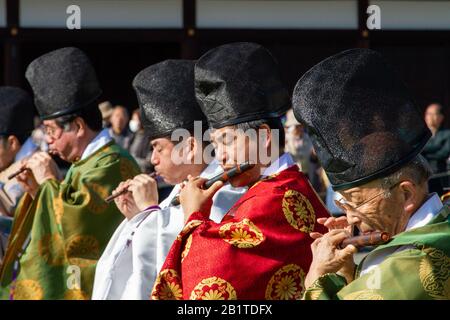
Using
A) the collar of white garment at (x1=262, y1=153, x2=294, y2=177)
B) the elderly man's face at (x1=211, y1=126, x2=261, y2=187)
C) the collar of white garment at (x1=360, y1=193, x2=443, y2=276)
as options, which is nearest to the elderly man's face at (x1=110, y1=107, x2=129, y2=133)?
the elderly man's face at (x1=211, y1=126, x2=261, y2=187)

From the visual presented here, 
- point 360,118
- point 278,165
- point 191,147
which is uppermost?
point 360,118

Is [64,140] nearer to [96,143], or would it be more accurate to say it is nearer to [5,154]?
[96,143]

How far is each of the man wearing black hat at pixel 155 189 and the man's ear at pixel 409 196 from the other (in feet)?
5.48

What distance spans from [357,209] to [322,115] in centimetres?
33

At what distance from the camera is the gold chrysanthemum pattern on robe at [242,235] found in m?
4.16

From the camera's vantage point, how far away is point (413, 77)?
49.1ft

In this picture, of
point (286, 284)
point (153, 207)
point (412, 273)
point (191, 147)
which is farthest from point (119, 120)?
Result: point (412, 273)

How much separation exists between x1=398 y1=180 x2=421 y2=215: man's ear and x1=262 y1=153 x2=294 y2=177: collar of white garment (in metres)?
1.19

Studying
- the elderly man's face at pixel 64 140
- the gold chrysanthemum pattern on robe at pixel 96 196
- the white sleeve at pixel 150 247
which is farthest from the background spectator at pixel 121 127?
the white sleeve at pixel 150 247

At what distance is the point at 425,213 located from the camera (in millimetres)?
3348

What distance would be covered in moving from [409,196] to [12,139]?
4.42 metres

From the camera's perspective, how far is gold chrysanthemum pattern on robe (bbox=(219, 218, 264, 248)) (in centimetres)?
416

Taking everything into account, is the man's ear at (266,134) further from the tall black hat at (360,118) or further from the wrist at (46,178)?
the wrist at (46,178)

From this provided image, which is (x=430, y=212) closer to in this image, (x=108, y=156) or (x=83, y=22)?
(x=108, y=156)
